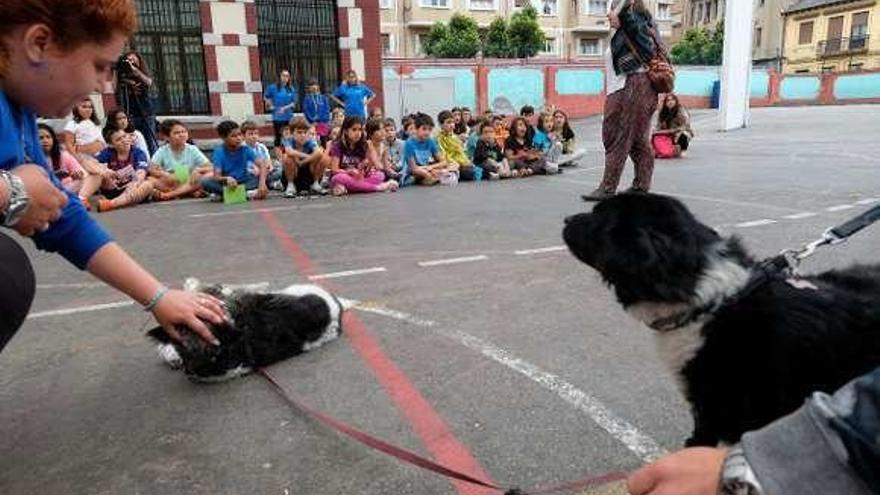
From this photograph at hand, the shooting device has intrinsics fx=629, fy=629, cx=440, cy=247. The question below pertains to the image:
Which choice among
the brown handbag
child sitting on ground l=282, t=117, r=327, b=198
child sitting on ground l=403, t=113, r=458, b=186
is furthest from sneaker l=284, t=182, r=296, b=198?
the brown handbag

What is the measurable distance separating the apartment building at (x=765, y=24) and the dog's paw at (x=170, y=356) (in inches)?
2593

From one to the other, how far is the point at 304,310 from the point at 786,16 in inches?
2800

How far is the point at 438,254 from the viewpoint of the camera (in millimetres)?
5457

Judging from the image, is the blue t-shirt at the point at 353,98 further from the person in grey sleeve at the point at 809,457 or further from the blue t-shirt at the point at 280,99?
the person in grey sleeve at the point at 809,457

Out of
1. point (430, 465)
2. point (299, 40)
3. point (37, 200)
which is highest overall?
point (299, 40)

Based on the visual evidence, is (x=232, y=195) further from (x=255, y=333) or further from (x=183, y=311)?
(x=183, y=311)

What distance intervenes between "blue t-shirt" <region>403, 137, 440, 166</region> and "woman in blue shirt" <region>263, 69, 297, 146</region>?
5391 mm

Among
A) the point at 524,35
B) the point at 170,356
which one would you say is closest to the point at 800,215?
the point at 170,356

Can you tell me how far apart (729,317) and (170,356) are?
2650 mm

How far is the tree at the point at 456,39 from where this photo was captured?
45312mm

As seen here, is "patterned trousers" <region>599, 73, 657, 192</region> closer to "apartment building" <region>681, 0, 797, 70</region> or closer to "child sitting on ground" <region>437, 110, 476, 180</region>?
"child sitting on ground" <region>437, 110, 476, 180</region>

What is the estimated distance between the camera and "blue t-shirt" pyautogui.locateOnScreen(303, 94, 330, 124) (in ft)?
50.6

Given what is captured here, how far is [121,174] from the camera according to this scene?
973 cm

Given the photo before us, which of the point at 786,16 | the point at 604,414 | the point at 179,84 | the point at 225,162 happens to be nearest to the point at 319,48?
the point at 179,84
